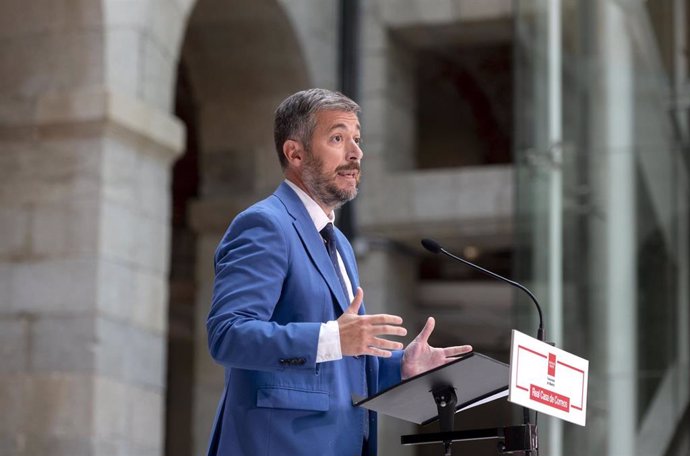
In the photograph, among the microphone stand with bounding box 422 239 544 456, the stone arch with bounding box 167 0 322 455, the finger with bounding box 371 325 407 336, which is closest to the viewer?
the finger with bounding box 371 325 407 336

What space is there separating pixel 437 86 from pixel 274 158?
379cm

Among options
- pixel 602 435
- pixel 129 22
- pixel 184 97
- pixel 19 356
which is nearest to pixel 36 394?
pixel 19 356

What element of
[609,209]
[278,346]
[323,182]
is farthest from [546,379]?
[609,209]

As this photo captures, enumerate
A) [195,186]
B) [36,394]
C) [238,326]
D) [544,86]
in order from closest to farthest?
1. [238,326]
2. [36,394]
3. [544,86]
4. [195,186]

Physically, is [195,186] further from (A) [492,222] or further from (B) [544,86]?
(B) [544,86]

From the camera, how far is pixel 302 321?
11.9 feet

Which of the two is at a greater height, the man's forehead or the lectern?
the man's forehead

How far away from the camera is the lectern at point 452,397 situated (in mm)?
3461

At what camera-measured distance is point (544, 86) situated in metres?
9.33

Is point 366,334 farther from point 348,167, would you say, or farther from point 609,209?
point 609,209

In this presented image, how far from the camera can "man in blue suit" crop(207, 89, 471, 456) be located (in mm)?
3412

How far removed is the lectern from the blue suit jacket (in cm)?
10

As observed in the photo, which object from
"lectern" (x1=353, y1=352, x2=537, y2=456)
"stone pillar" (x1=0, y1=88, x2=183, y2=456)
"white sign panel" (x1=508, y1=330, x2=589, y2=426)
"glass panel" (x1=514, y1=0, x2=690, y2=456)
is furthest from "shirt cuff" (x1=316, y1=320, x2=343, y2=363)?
"glass panel" (x1=514, y1=0, x2=690, y2=456)

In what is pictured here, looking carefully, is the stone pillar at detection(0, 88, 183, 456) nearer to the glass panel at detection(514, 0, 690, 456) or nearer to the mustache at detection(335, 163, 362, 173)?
the glass panel at detection(514, 0, 690, 456)
